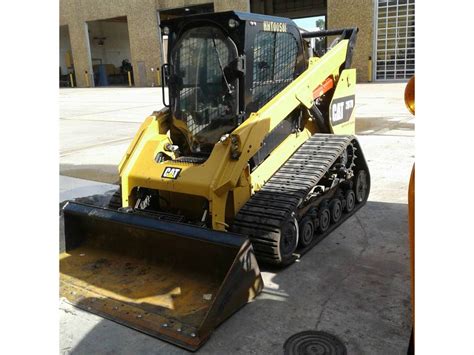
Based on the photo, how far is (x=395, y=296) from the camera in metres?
3.77

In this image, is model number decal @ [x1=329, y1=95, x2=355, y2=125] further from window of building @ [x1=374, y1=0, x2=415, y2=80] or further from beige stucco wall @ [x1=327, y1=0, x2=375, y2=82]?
beige stucco wall @ [x1=327, y1=0, x2=375, y2=82]

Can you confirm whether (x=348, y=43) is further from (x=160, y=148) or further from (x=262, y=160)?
(x=160, y=148)

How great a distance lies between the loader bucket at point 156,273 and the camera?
3484 millimetres

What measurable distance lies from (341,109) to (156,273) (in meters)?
3.30

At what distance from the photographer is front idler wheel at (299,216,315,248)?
4.69 metres

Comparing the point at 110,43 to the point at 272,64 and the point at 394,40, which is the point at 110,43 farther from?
the point at 272,64

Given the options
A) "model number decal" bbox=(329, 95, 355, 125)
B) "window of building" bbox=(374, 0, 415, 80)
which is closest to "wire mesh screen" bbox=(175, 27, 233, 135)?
"model number decal" bbox=(329, 95, 355, 125)

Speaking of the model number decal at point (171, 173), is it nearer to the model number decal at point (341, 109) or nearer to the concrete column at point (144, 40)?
the model number decal at point (341, 109)

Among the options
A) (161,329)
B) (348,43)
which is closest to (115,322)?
(161,329)

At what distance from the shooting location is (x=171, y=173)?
445cm

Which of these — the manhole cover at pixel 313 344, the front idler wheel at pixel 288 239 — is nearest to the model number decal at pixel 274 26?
the front idler wheel at pixel 288 239

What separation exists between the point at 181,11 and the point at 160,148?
27180 millimetres

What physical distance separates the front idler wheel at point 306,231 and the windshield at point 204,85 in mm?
1234

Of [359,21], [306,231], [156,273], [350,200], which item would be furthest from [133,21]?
[156,273]
